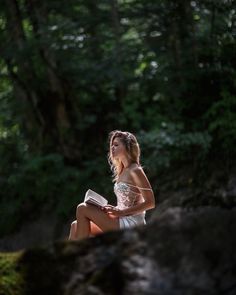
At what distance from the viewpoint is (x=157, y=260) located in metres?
2.31

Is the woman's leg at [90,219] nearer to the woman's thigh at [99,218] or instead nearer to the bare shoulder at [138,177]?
the woman's thigh at [99,218]

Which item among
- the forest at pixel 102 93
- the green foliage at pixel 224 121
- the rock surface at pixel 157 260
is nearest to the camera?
the rock surface at pixel 157 260

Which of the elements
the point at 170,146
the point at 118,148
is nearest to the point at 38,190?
the point at 170,146

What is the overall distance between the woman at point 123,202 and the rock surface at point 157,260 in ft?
6.50

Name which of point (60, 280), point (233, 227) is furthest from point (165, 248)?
point (60, 280)

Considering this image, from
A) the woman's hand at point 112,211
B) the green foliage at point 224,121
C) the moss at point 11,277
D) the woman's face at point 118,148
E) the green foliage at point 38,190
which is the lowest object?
the green foliage at point 38,190

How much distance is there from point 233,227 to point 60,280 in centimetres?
79

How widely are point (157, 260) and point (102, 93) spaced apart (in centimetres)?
1026

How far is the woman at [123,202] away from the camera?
4844 millimetres

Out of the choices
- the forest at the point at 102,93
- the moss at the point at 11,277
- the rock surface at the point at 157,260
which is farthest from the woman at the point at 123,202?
the forest at the point at 102,93

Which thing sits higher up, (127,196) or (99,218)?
(99,218)

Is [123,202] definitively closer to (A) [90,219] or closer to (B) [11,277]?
(A) [90,219]

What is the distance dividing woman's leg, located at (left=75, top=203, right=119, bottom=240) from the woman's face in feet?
2.50

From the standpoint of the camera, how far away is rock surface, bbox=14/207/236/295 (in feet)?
7.43
